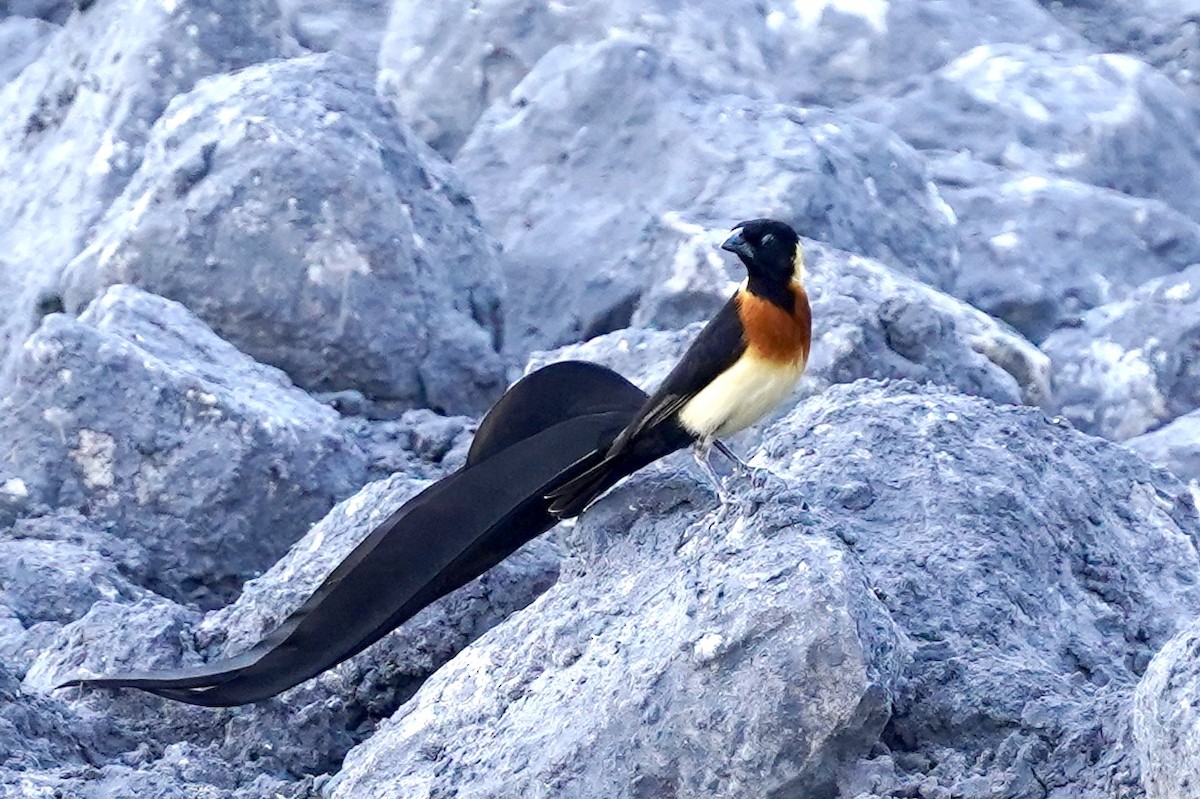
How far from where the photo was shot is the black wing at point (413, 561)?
4.41m

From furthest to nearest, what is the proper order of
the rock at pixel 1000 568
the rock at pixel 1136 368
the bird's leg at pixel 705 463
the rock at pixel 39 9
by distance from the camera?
the rock at pixel 39 9 → the rock at pixel 1136 368 → the bird's leg at pixel 705 463 → the rock at pixel 1000 568

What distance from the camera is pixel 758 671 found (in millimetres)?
3576

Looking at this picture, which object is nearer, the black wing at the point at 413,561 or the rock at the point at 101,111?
the black wing at the point at 413,561

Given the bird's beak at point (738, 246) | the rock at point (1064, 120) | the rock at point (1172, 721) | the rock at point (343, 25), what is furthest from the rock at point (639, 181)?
the rock at point (1172, 721)

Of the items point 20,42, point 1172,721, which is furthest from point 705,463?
point 20,42

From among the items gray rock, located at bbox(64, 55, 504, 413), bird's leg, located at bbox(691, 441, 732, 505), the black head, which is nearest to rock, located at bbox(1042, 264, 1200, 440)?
→ gray rock, located at bbox(64, 55, 504, 413)

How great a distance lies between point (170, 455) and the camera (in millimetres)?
6285

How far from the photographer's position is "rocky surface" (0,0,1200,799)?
3.74 metres

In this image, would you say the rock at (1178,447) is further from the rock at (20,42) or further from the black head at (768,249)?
the rock at (20,42)

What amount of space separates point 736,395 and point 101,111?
5.40m

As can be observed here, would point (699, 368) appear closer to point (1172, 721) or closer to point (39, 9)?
point (1172, 721)

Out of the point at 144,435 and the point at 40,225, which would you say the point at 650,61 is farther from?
the point at 144,435

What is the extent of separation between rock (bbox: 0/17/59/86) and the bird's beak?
8.13 m

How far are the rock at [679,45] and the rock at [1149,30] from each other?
1403 millimetres
